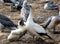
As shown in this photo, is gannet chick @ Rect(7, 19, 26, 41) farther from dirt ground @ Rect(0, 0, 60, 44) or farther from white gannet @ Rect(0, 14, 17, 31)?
white gannet @ Rect(0, 14, 17, 31)

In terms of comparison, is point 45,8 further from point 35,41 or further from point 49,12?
point 35,41

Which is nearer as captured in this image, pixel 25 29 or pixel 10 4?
pixel 25 29

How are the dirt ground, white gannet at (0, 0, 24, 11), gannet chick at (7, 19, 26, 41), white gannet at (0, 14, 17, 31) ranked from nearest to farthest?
1. gannet chick at (7, 19, 26, 41)
2. the dirt ground
3. white gannet at (0, 14, 17, 31)
4. white gannet at (0, 0, 24, 11)

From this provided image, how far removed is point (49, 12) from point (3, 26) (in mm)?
2463

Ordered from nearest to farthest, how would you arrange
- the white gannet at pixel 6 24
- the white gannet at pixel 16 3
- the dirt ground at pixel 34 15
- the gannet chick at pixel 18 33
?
1. the gannet chick at pixel 18 33
2. the dirt ground at pixel 34 15
3. the white gannet at pixel 6 24
4. the white gannet at pixel 16 3

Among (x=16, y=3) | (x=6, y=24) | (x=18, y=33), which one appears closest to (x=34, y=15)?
(x=16, y=3)

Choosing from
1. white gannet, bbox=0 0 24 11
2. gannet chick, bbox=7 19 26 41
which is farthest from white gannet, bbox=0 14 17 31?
white gannet, bbox=0 0 24 11

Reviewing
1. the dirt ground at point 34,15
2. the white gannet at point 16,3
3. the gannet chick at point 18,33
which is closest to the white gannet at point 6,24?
the dirt ground at point 34,15

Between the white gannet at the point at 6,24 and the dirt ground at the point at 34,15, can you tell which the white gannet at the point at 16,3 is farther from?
the white gannet at the point at 6,24

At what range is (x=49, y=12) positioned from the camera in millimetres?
8086

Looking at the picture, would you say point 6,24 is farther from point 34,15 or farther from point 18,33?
point 34,15

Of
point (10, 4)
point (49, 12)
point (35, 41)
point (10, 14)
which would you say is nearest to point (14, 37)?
point (35, 41)

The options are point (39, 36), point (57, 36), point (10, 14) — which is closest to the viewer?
point (39, 36)

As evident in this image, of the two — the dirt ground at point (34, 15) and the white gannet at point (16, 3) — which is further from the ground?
the white gannet at point (16, 3)
